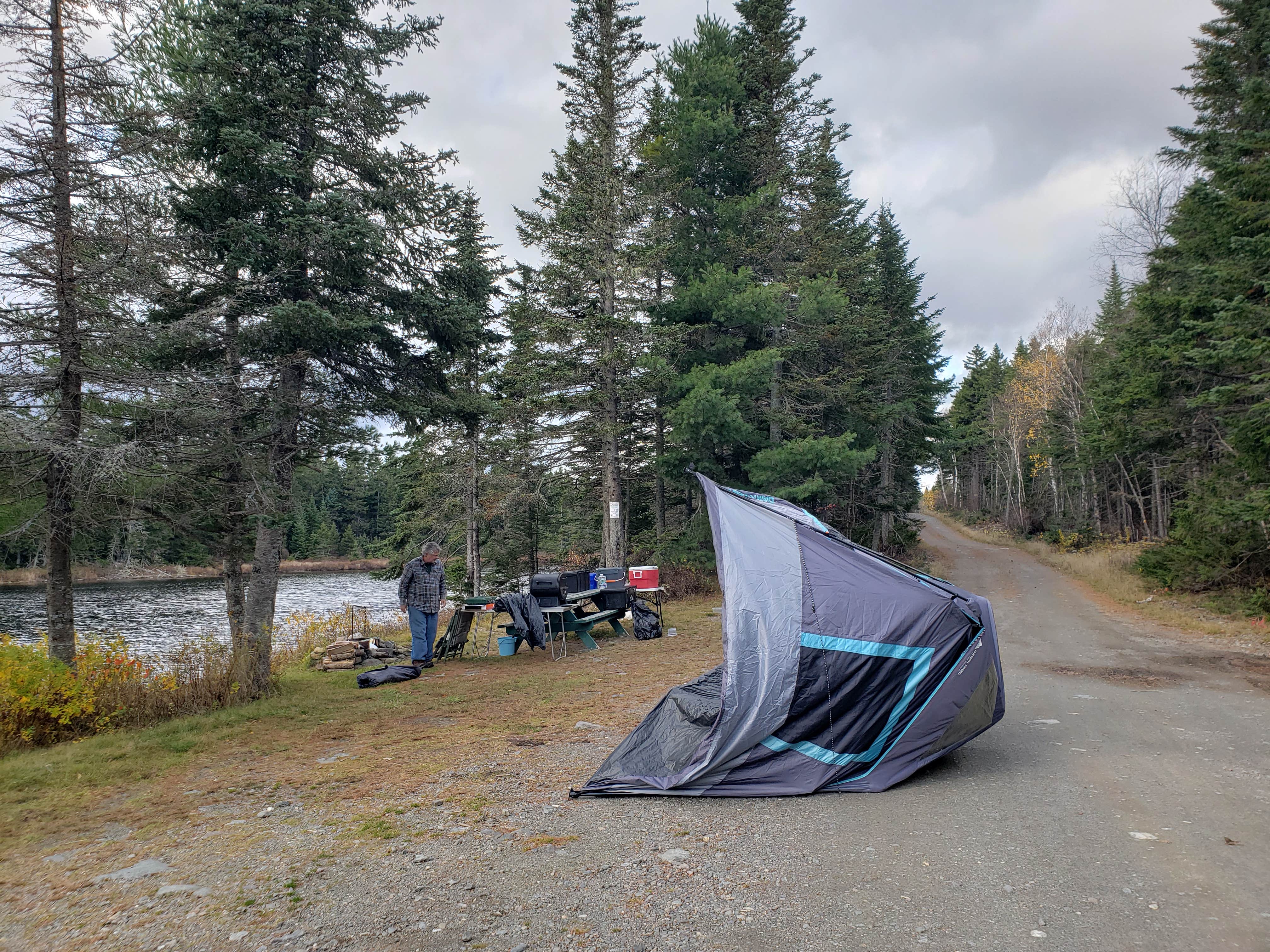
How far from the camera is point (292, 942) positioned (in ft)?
8.73

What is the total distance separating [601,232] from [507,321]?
4328 millimetres

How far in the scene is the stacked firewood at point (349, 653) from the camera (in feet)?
34.1

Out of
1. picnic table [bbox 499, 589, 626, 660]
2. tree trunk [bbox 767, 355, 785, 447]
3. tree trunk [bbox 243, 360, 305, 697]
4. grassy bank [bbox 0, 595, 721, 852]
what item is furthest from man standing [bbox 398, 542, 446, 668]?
tree trunk [bbox 767, 355, 785, 447]

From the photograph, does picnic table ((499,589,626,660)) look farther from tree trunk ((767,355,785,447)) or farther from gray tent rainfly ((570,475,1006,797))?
tree trunk ((767,355,785,447))

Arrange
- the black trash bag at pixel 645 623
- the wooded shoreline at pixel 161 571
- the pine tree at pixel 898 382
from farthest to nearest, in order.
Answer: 1. the pine tree at pixel 898 382
2. the black trash bag at pixel 645 623
3. the wooded shoreline at pixel 161 571

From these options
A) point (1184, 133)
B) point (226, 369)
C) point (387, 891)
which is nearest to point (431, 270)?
point (226, 369)

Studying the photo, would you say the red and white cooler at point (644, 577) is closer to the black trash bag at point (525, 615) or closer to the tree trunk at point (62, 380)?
the black trash bag at point (525, 615)

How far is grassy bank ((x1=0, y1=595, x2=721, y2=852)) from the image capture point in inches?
174

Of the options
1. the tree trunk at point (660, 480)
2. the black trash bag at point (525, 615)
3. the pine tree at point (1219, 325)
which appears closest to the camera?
the pine tree at point (1219, 325)

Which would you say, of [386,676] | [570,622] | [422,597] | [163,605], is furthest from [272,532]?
[163,605]

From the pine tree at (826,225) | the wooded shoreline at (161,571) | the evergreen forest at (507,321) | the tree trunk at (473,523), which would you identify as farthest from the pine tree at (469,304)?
the pine tree at (826,225)

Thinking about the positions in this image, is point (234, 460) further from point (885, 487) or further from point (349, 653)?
point (885, 487)

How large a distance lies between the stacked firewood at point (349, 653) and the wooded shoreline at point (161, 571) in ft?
5.10

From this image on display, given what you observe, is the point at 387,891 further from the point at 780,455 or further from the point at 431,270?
the point at 780,455
